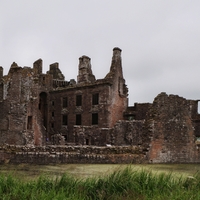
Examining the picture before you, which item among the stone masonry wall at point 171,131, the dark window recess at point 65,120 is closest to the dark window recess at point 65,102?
the dark window recess at point 65,120

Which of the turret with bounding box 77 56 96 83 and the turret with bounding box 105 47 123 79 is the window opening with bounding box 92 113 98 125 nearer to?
the turret with bounding box 105 47 123 79

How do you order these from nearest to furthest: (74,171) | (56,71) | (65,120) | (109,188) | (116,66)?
(109,188), (74,171), (116,66), (65,120), (56,71)

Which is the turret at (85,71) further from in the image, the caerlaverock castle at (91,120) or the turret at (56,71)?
the turret at (56,71)

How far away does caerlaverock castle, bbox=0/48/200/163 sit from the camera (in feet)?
64.5

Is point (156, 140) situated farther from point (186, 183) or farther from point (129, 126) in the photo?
point (129, 126)

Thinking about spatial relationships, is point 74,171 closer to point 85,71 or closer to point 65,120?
point 65,120

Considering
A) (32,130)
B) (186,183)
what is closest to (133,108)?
(32,130)

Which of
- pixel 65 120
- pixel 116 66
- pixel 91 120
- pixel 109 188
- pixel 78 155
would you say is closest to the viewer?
pixel 109 188

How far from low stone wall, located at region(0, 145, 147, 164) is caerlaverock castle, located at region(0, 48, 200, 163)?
6 cm

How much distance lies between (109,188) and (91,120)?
1310 inches

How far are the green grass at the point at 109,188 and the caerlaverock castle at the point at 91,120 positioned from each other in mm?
9349

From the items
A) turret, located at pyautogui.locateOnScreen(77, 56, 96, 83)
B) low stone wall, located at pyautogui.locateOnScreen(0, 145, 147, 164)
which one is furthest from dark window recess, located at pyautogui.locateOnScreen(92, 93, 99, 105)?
low stone wall, located at pyautogui.locateOnScreen(0, 145, 147, 164)

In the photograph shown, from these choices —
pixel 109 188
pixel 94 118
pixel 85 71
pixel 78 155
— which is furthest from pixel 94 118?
pixel 109 188

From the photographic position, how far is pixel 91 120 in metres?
42.1
